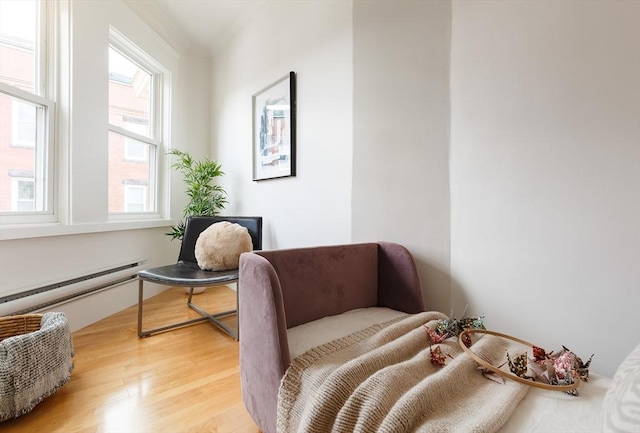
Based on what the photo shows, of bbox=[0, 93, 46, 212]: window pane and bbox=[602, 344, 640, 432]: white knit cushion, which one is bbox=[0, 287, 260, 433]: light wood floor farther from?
bbox=[602, 344, 640, 432]: white knit cushion

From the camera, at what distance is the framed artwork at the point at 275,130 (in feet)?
6.93

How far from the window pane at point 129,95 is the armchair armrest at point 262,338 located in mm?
2286

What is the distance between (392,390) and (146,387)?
127cm

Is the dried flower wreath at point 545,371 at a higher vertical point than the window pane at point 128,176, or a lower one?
lower

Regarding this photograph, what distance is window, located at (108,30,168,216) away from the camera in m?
2.44

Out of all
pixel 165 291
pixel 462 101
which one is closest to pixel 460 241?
pixel 462 101

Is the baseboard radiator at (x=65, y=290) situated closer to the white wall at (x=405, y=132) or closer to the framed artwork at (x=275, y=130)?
the framed artwork at (x=275, y=130)

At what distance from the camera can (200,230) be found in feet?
7.97

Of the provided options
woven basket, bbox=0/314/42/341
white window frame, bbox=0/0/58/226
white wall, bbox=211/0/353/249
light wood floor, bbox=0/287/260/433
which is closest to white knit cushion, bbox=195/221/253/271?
white wall, bbox=211/0/353/249

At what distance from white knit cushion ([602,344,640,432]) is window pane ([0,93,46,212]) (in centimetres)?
269

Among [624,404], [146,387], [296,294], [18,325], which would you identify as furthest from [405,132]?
[18,325]

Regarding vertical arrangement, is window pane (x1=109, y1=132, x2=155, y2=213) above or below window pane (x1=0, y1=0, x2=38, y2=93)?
below

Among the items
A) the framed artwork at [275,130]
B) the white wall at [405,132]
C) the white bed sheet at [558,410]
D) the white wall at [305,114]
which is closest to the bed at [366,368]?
the white bed sheet at [558,410]

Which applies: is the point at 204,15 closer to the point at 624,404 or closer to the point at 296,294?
the point at 296,294
